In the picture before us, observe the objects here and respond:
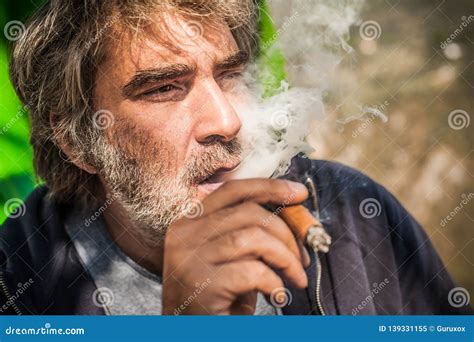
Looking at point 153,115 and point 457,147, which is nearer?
point 153,115

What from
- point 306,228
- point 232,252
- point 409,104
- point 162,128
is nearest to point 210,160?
point 162,128

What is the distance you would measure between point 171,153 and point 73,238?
0.64 m

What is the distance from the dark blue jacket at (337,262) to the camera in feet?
10.2

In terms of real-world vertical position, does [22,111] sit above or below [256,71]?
below

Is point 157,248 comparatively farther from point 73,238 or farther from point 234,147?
point 234,147

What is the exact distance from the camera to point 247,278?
10.3 feet

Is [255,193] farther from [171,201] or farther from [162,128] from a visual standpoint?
[162,128]

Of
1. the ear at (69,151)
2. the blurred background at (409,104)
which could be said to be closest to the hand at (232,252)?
the blurred background at (409,104)

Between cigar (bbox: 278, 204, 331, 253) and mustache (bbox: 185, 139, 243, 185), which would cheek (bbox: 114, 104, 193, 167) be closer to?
mustache (bbox: 185, 139, 243, 185)

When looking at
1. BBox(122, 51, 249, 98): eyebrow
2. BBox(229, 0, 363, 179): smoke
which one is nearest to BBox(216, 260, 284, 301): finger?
BBox(229, 0, 363, 179): smoke

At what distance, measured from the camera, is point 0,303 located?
10.5 ft

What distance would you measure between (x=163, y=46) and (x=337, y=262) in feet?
4.27
